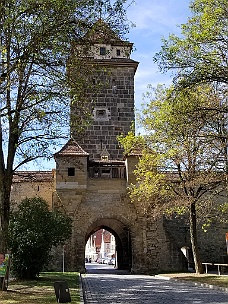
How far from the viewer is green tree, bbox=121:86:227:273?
61.3ft

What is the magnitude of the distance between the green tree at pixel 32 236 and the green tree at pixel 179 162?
18.3 ft

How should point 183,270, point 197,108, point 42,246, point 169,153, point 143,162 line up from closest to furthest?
1. point 197,108
2. point 42,246
3. point 169,153
4. point 143,162
5. point 183,270

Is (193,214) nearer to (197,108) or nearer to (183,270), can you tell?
(183,270)

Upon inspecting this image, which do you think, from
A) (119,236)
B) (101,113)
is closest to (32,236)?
(119,236)

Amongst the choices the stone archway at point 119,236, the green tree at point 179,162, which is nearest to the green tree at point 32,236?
the green tree at point 179,162

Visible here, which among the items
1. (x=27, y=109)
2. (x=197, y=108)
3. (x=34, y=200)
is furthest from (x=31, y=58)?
(x=34, y=200)

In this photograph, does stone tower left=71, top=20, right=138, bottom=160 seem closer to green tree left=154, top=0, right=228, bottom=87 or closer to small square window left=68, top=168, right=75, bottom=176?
small square window left=68, top=168, right=75, bottom=176

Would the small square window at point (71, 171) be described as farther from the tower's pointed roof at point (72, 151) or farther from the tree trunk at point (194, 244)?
the tree trunk at point (194, 244)

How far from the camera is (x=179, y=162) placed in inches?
858

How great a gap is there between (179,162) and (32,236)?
7994 mm

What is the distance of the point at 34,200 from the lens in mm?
20047

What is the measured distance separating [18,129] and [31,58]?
6.75 feet

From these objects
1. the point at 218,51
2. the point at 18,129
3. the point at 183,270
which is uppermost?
the point at 218,51

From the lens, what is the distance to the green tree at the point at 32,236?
18.8 metres
